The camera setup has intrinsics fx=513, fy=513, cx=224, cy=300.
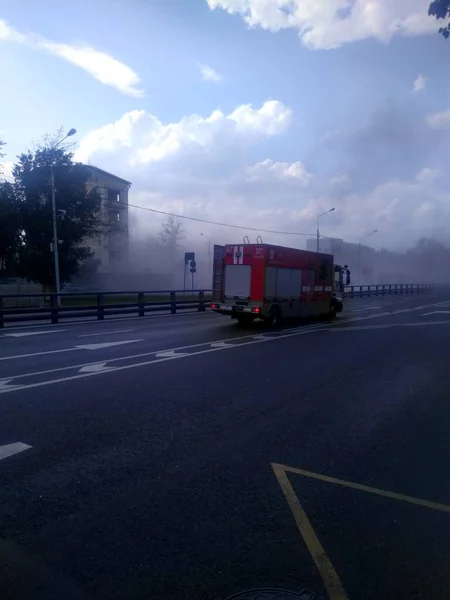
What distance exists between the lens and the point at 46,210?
34.8 m

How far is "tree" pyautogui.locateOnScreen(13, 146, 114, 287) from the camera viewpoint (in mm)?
34750

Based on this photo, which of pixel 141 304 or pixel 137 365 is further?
pixel 141 304

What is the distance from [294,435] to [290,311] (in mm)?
13558

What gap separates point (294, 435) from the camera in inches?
236

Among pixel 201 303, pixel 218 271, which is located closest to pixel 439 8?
pixel 218 271

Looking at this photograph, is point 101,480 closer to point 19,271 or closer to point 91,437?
point 91,437

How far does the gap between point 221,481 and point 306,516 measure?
91 cm

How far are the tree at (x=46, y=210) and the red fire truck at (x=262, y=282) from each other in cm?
1940

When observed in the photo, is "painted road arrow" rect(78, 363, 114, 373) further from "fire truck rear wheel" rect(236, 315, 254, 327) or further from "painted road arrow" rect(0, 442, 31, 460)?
"fire truck rear wheel" rect(236, 315, 254, 327)

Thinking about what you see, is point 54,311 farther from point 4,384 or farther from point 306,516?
point 306,516

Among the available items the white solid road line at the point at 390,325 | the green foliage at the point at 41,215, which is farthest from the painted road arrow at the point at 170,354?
the green foliage at the point at 41,215

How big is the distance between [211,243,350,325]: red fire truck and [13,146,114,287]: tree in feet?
63.6

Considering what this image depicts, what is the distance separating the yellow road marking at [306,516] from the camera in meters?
3.10

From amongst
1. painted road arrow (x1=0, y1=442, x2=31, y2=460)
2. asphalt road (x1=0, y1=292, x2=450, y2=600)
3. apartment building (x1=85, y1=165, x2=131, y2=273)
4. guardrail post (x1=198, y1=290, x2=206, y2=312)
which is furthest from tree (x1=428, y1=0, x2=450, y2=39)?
apartment building (x1=85, y1=165, x2=131, y2=273)
